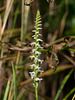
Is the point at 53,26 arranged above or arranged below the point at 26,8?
below

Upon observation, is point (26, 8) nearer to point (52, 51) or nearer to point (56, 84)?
point (52, 51)

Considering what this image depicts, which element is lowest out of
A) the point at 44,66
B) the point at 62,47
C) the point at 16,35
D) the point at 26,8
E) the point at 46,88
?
the point at 46,88

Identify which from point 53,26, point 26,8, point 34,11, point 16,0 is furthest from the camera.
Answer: point 53,26

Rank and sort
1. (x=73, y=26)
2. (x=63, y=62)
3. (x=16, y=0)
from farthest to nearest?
(x=73, y=26) < (x=16, y=0) < (x=63, y=62)

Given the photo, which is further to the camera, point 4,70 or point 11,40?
point 4,70

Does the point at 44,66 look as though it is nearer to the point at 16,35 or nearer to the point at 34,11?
the point at 16,35

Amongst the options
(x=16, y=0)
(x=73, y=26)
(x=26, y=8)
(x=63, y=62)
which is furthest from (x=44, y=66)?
(x=73, y=26)
